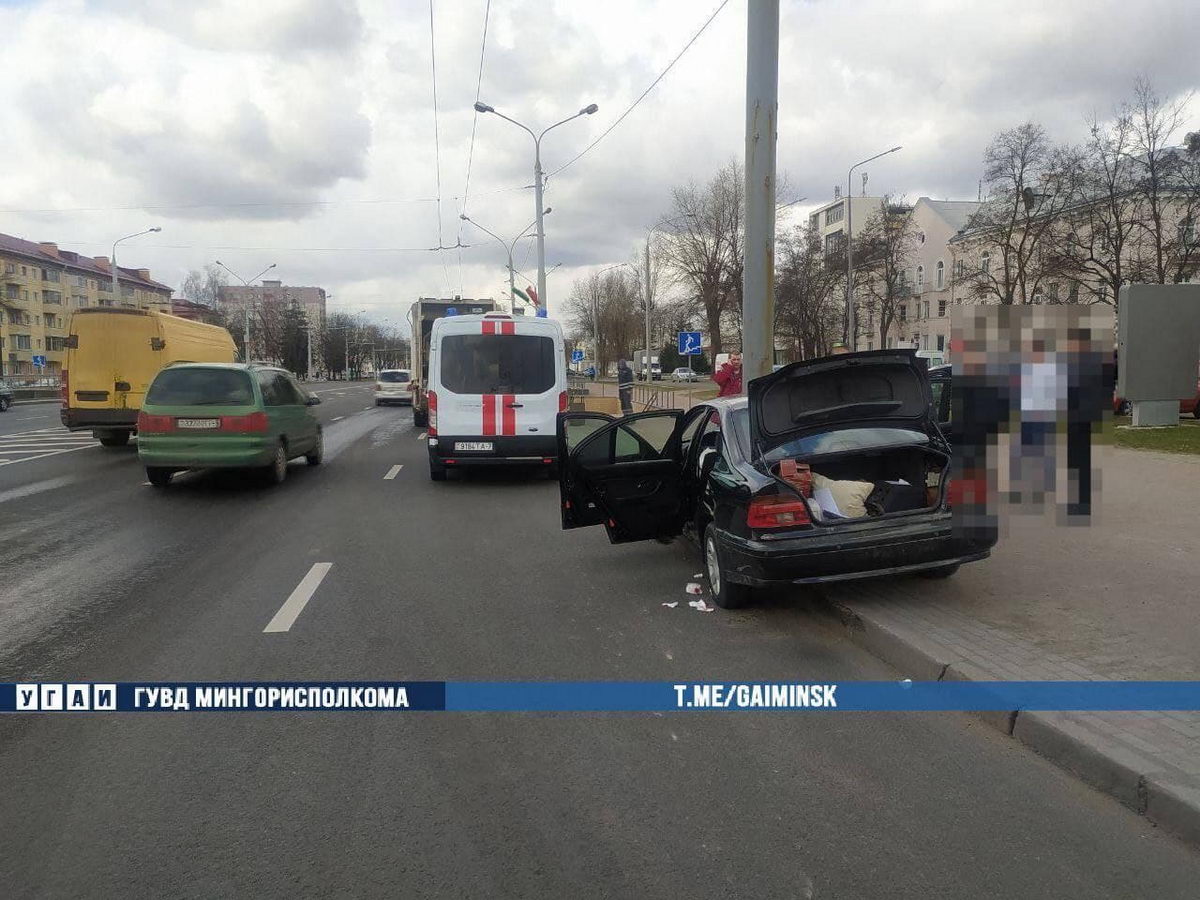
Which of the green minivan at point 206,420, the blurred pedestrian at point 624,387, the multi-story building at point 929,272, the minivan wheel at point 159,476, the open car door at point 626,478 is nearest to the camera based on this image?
the open car door at point 626,478

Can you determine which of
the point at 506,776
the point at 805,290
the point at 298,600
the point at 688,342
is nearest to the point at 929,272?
the point at 805,290

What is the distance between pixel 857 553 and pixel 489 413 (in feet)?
24.2

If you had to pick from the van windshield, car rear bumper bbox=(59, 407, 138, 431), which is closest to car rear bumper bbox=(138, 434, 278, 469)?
the van windshield

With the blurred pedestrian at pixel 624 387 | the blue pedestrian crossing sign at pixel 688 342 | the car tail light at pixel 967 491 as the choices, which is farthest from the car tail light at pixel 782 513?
the blue pedestrian crossing sign at pixel 688 342

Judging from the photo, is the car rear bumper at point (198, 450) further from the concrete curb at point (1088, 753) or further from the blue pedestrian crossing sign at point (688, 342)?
the blue pedestrian crossing sign at point (688, 342)

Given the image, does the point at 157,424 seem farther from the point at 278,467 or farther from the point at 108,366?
the point at 108,366

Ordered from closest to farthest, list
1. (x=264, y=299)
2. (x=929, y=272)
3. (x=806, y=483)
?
(x=806, y=483) < (x=929, y=272) < (x=264, y=299)

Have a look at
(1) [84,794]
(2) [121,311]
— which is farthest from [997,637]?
(2) [121,311]

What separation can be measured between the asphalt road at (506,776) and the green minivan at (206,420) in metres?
4.52

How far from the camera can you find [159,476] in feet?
39.2

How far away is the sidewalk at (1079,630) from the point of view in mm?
3328

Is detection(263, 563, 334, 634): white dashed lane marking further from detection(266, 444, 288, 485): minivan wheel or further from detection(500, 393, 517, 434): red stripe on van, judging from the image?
detection(266, 444, 288, 485): minivan wheel

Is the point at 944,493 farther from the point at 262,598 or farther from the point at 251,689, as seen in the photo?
the point at 262,598

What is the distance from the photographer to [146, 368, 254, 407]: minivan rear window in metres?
11.1
